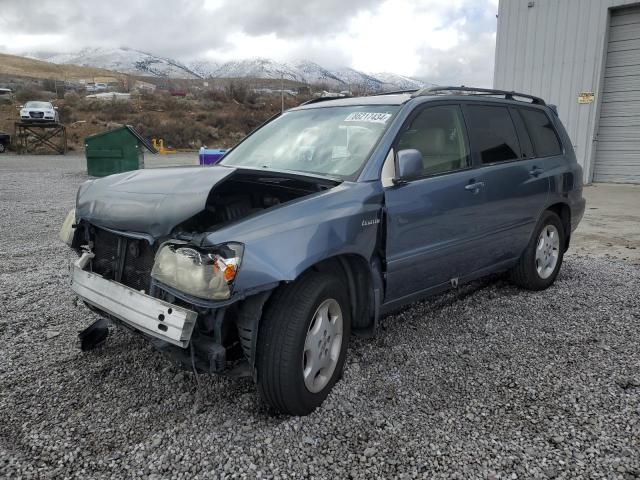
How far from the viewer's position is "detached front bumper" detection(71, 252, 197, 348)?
2.43 m

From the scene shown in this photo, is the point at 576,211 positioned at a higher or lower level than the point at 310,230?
higher

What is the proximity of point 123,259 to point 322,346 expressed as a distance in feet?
4.03

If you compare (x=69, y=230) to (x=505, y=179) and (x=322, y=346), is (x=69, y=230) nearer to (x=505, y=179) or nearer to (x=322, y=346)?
(x=322, y=346)

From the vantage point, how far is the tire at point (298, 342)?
2.58 m

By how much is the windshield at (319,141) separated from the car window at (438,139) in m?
0.20

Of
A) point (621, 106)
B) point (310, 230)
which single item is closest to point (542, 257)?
point (310, 230)

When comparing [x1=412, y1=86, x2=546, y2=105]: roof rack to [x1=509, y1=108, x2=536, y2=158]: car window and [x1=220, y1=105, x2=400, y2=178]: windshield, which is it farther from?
Result: [x1=220, y1=105, x2=400, y2=178]: windshield

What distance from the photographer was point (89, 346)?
3578mm

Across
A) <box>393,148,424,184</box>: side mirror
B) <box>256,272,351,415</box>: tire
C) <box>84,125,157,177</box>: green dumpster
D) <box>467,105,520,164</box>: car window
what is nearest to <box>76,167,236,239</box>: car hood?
<box>256,272,351,415</box>: tire

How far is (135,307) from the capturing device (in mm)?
2645

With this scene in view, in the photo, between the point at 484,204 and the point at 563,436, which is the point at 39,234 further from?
the point at 563,436

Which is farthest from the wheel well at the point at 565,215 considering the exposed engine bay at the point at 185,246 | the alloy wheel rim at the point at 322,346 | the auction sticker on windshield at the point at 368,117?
the alloy wheel rim at the point at 322,346

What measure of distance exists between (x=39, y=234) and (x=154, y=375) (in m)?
5.43

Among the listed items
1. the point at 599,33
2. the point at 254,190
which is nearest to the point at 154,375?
the point at 254,190
